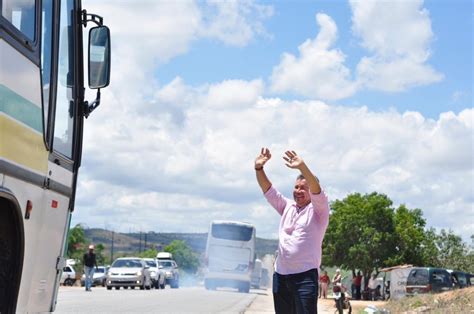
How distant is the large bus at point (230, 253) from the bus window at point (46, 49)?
36.0 meters

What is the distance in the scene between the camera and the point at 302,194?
676 centimetres

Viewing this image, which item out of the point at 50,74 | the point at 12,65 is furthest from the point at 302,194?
the point at 12,65

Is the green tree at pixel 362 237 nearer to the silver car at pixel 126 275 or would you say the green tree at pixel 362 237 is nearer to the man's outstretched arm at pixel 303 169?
the silver car at pixel 126 275

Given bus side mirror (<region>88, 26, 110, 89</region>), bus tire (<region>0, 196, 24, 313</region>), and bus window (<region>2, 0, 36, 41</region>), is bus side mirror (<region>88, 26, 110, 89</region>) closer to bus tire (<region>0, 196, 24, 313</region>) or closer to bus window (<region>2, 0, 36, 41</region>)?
bus window (<region>2, 0, 36, 41</region>)

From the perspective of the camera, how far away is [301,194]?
266 inches

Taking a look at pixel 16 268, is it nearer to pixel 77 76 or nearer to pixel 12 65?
pixel 12 65

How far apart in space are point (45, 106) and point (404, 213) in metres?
58.5

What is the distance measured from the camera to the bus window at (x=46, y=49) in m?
5.48

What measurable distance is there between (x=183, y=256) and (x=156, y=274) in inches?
3291

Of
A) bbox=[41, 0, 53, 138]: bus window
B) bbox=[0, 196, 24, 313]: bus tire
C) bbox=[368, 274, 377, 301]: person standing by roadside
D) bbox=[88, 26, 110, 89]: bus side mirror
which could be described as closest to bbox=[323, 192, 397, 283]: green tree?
bbox=[368, 274, 377, 301]: person standing by roadside

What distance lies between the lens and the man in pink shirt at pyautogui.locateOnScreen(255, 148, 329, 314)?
6445 mm

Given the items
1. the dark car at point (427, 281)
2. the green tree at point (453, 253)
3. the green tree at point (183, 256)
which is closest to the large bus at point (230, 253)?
the dark car at point (427, 281)

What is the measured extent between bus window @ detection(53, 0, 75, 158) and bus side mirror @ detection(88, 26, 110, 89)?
0.15 metres

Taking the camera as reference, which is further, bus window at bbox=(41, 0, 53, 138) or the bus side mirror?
the bus side mirror
